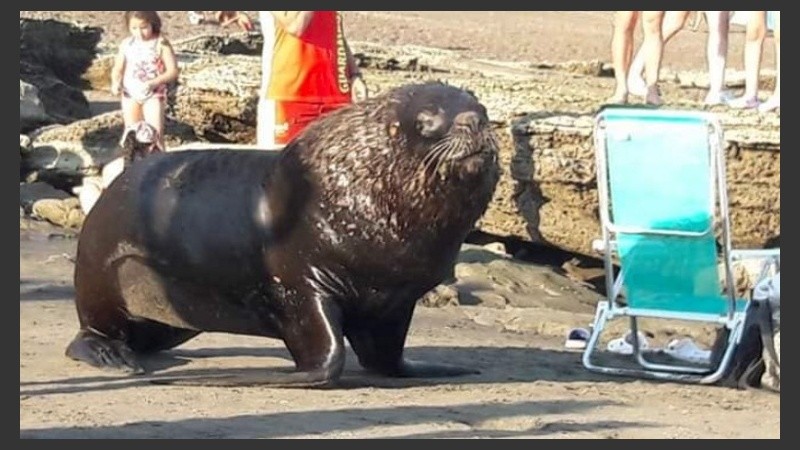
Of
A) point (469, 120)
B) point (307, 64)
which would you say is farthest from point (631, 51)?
point (469, 120)

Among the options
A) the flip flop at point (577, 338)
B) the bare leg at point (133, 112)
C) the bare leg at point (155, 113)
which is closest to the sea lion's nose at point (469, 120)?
the flip flop at point (577, 338)

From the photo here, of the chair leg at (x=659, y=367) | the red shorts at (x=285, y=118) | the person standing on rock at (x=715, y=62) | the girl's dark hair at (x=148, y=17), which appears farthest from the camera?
the person standing on rock at (x=715, y=62)

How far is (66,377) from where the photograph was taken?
8.80 m

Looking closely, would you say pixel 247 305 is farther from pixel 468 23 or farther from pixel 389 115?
pixel 468 23

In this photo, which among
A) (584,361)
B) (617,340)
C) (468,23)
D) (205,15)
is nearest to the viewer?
(584,361)

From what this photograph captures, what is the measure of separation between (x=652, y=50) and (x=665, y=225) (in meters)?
4.21

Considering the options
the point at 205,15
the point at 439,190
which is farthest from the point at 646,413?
the point at 205,15

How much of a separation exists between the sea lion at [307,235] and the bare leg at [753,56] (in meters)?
5.30

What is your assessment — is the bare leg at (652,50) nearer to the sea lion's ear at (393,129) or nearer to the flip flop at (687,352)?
the flip flop at (687,352)

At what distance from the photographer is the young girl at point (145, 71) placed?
12945mm

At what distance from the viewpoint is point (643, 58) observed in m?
14.6

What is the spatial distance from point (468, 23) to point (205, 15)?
159 inches

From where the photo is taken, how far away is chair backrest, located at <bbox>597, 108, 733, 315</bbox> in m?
9.79

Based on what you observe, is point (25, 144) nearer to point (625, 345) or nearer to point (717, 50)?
point (717, 50)
